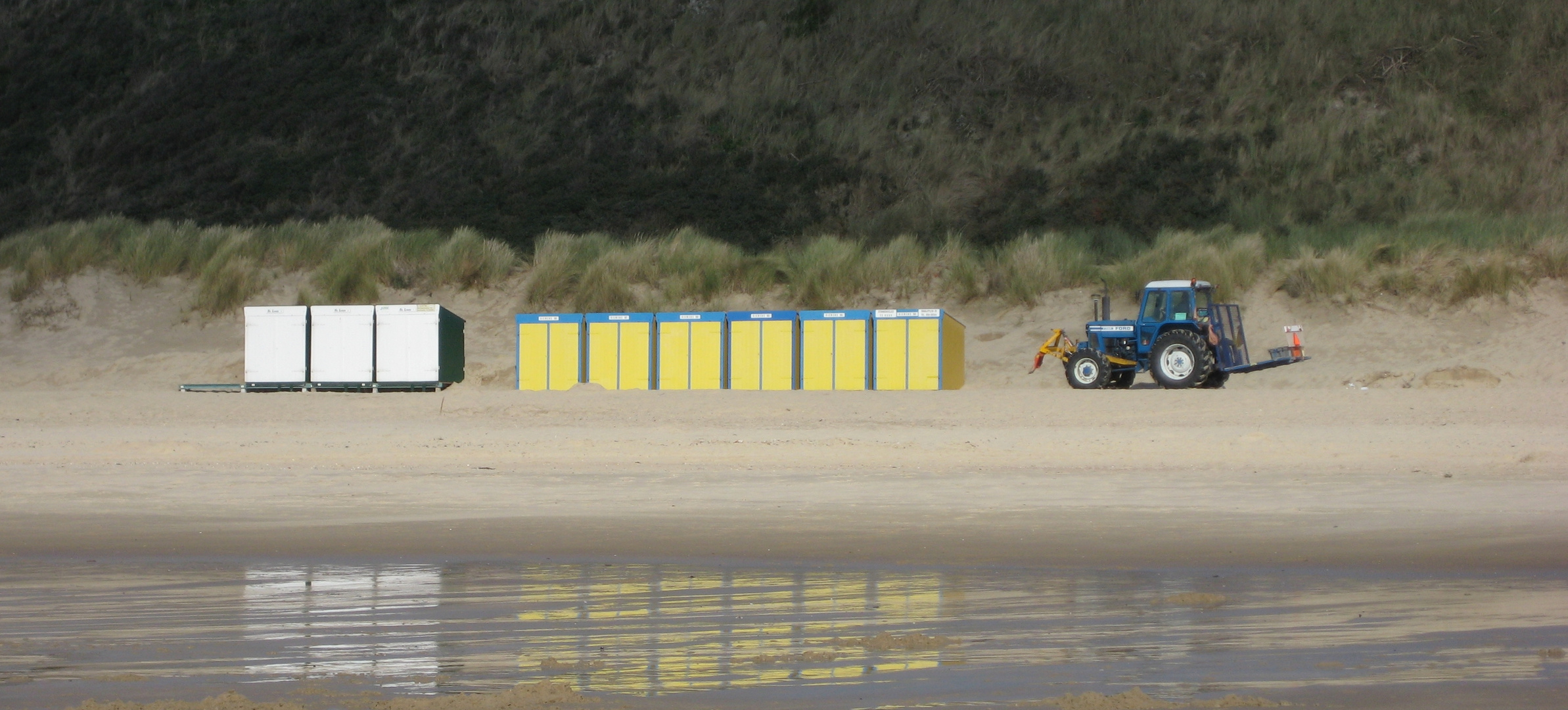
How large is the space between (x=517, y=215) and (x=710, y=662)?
123 ft

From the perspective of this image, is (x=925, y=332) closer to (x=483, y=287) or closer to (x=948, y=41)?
(x=483, y=287)

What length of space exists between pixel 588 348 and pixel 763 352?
2.97 metres

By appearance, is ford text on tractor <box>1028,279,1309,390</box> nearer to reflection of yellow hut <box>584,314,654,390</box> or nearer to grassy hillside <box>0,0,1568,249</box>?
reflection of yellow hut <box>584,314,654,390</box>

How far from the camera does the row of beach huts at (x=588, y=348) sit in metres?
23.5

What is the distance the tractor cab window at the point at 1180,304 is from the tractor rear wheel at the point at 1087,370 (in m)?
1.37

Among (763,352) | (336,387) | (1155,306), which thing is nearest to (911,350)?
(763,352)

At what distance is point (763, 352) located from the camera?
931 inches

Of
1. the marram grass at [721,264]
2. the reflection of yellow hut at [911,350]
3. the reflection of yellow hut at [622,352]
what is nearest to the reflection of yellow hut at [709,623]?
the reflection of yellow hut at [911,350]

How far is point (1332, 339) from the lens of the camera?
25.2 meters

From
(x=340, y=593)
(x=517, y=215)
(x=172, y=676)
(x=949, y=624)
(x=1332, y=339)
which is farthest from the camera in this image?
(x=517, y=215)

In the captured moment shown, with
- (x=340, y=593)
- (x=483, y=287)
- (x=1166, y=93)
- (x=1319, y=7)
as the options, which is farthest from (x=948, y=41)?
(x=340, y=593)

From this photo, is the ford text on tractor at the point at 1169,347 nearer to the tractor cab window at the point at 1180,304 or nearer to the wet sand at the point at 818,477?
the tractor cab window at the point at 1180,304

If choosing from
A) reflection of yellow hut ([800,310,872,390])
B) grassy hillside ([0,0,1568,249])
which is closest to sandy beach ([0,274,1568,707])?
reflection of yellow hut ([800,310,872,390])

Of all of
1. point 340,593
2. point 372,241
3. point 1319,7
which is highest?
point 1319,7
